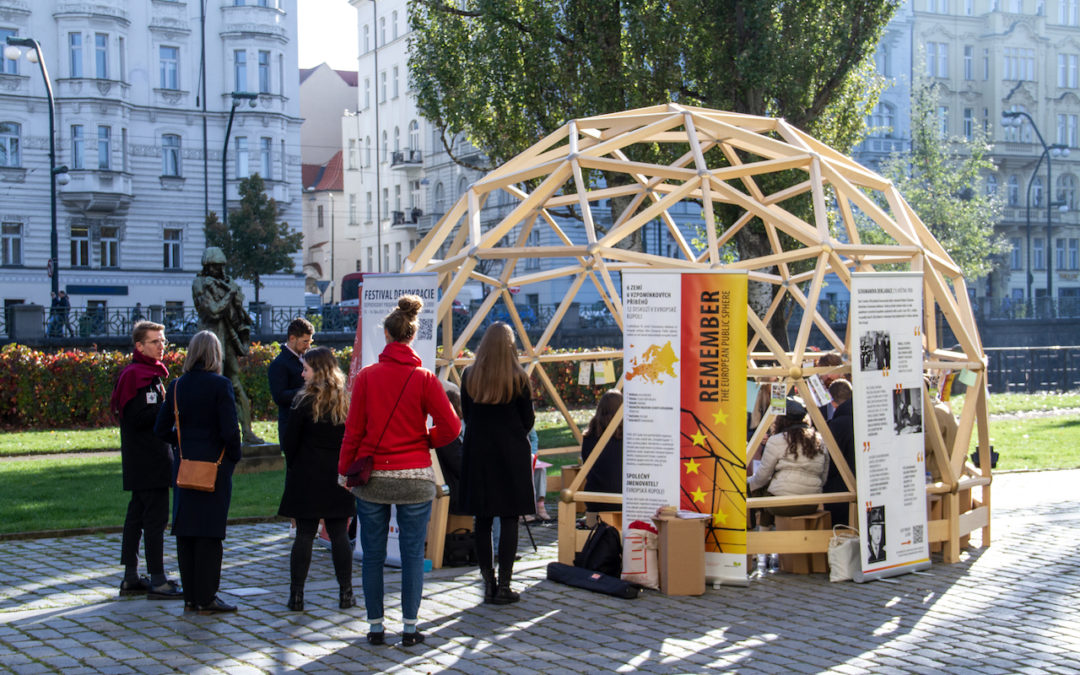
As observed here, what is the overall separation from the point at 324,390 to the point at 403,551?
1.36 metres

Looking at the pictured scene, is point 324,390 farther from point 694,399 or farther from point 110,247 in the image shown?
point 110,247

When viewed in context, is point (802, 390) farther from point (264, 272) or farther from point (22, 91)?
point (22, 91)

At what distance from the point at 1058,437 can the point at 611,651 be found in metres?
15.8

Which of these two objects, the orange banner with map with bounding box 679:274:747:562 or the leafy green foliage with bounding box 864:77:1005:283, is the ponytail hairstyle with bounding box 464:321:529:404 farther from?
the leafy green foliage with bounding box 864:77:1005:283

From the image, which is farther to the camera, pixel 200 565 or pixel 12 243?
pixel 12 243

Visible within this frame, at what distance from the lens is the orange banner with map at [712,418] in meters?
8.48

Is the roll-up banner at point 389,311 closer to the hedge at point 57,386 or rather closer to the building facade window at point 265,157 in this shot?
the hedge at point 57,386

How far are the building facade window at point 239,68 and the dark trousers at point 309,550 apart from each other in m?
44.5

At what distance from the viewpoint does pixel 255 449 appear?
49.3 feet

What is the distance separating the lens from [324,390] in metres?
7.72

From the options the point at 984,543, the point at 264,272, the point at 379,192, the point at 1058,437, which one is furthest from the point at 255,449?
the point at 379,192

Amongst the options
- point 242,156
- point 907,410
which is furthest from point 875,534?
point 242,156

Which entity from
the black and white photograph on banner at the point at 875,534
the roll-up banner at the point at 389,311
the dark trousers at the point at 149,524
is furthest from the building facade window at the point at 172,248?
the black and white photograph on banner at the point at 875,534

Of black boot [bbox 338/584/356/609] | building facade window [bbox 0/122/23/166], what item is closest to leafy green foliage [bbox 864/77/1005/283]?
building facade window [bbox 0/122/23/166]
